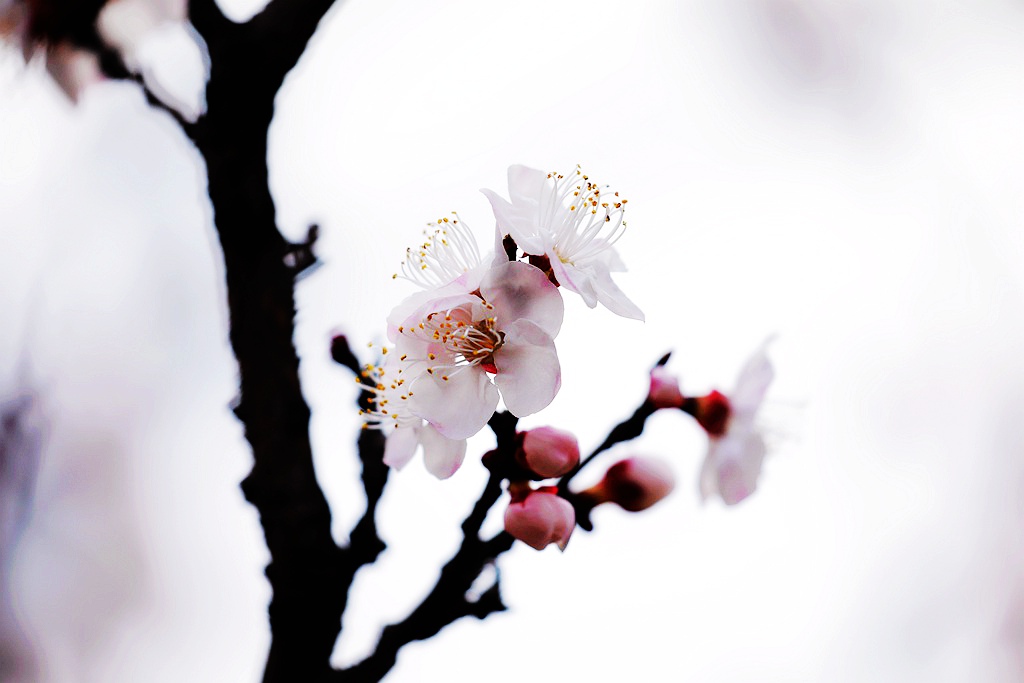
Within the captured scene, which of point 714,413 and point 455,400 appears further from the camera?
point 714,413

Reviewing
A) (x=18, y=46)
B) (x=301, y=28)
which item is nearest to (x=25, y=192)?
(x=18, y=46)

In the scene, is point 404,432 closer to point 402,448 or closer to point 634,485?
point 402,448

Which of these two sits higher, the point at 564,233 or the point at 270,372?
the point at 564,233

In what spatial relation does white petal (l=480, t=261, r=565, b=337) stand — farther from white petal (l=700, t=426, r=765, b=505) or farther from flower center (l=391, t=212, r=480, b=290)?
white petal (l=700, t=426, r=765, b=505)

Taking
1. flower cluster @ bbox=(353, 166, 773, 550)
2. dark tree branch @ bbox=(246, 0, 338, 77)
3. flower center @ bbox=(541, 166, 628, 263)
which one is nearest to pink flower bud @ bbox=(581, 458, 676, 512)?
flower cluster @ bbox=(353, 166, 773, 550)

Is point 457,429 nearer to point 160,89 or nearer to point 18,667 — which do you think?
point 160,89

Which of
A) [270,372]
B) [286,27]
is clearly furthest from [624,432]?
[286,27]
